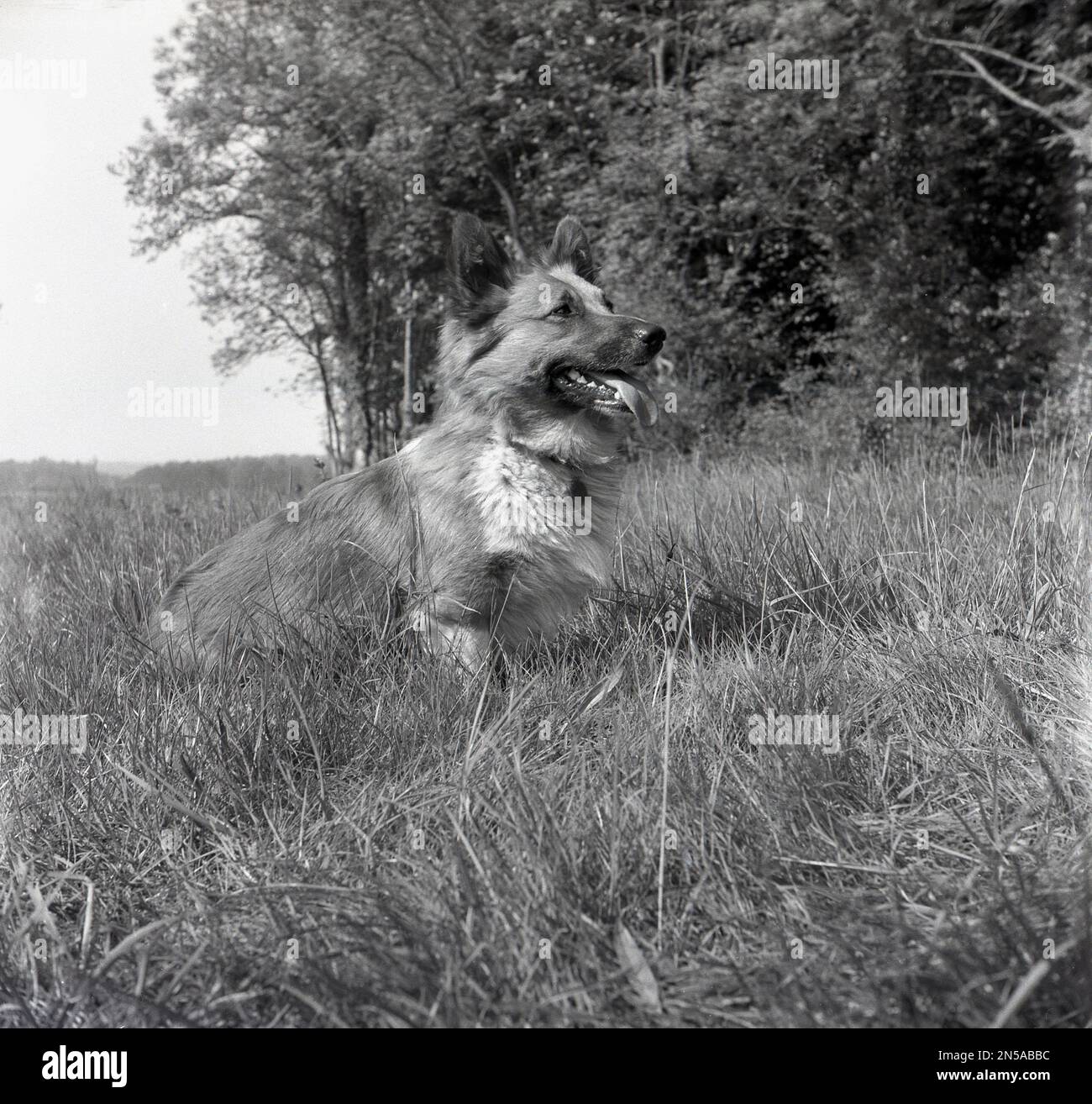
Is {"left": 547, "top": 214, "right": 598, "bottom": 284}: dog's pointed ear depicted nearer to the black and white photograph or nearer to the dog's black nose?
the black and white photograph

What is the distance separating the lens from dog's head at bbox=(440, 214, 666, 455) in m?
3.49

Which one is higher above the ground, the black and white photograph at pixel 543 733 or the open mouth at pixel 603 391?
the open mouth at pixel 603 391

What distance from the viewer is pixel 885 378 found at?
1142cm

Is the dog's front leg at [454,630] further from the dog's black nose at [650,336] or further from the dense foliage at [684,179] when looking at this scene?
the dense foliage at [684,179]

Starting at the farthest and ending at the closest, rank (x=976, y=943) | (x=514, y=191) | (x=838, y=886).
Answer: (x=514, y=191) → (x=838, y=886) → (x=976, y=943)

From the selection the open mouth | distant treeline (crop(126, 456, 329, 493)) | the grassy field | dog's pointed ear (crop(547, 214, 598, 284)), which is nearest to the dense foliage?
distant treeline (crop(126, 456, 329, 493))

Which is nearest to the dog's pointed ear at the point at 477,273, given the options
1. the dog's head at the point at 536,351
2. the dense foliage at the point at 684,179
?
the dog's head at the point at 536,351

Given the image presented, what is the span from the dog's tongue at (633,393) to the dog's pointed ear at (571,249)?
2.35 feet

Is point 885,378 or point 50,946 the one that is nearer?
point 50,946

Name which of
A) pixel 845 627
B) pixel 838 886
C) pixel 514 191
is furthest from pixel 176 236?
pixel 838 886

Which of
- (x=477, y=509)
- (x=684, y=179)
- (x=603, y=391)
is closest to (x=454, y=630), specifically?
(x=477, y=509)

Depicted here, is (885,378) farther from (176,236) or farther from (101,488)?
(101,488)

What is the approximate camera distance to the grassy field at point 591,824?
1483 mm

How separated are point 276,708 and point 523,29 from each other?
13.4 meters
